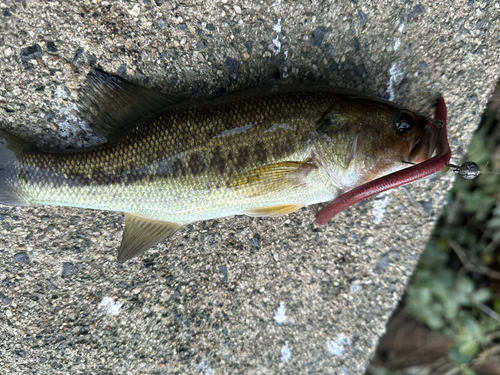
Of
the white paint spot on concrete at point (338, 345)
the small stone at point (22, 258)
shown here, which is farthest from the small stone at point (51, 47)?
the white paint spot on concrete at point (338, 345)

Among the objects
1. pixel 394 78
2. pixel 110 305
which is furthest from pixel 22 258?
pixel 394 78

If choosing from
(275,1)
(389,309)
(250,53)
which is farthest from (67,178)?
(389,309)

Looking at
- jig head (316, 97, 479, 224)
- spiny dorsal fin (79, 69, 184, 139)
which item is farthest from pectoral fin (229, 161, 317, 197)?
spiny dorsal fin (79, 69, 184, 139)

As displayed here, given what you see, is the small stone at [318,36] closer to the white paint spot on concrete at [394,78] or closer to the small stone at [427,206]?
the white paint spot on concrete at [394,78]

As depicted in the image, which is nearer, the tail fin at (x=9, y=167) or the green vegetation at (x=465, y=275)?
the tail fin at (x=9, y=167)

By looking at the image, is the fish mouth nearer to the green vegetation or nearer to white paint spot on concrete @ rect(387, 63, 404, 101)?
white paint spot on concrete @ rect(387, 63, 404, 101)

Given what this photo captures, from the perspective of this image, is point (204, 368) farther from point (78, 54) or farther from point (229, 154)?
point (78, 54)

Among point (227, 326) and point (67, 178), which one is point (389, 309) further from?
point (67, 178)
